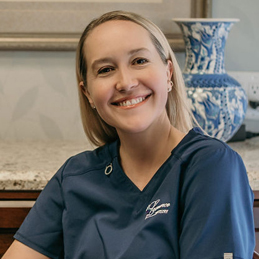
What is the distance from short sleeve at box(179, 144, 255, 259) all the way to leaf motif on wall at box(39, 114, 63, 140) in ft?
3.32

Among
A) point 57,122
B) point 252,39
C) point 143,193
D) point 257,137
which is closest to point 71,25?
point 57,122

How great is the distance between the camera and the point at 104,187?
1.23 m

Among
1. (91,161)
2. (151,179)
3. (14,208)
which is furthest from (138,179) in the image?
(14,208)

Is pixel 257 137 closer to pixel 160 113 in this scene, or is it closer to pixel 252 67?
pixel 252 67

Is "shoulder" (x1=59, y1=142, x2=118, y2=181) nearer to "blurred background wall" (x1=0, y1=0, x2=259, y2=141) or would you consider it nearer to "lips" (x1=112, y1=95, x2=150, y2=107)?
"lips" (x1=112, y1=95, x2=150, y2=107)

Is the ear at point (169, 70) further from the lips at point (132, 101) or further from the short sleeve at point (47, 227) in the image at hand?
the short sleeve at point (47, 227)

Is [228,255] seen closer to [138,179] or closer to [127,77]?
[138,179]

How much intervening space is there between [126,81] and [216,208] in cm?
31

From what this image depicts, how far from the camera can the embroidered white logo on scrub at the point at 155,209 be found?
1.09 meters

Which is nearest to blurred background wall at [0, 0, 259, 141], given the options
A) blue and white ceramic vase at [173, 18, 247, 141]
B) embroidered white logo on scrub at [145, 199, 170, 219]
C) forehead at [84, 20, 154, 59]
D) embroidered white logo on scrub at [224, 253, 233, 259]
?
blue and white ceramic vase at [173, 18, 247, 141]

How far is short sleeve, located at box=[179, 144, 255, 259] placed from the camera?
100cm

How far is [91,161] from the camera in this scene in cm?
131

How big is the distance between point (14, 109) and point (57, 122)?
0.16 meters

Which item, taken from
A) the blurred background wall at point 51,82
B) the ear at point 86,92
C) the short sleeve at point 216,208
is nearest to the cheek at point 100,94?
the ear at point 86,92
